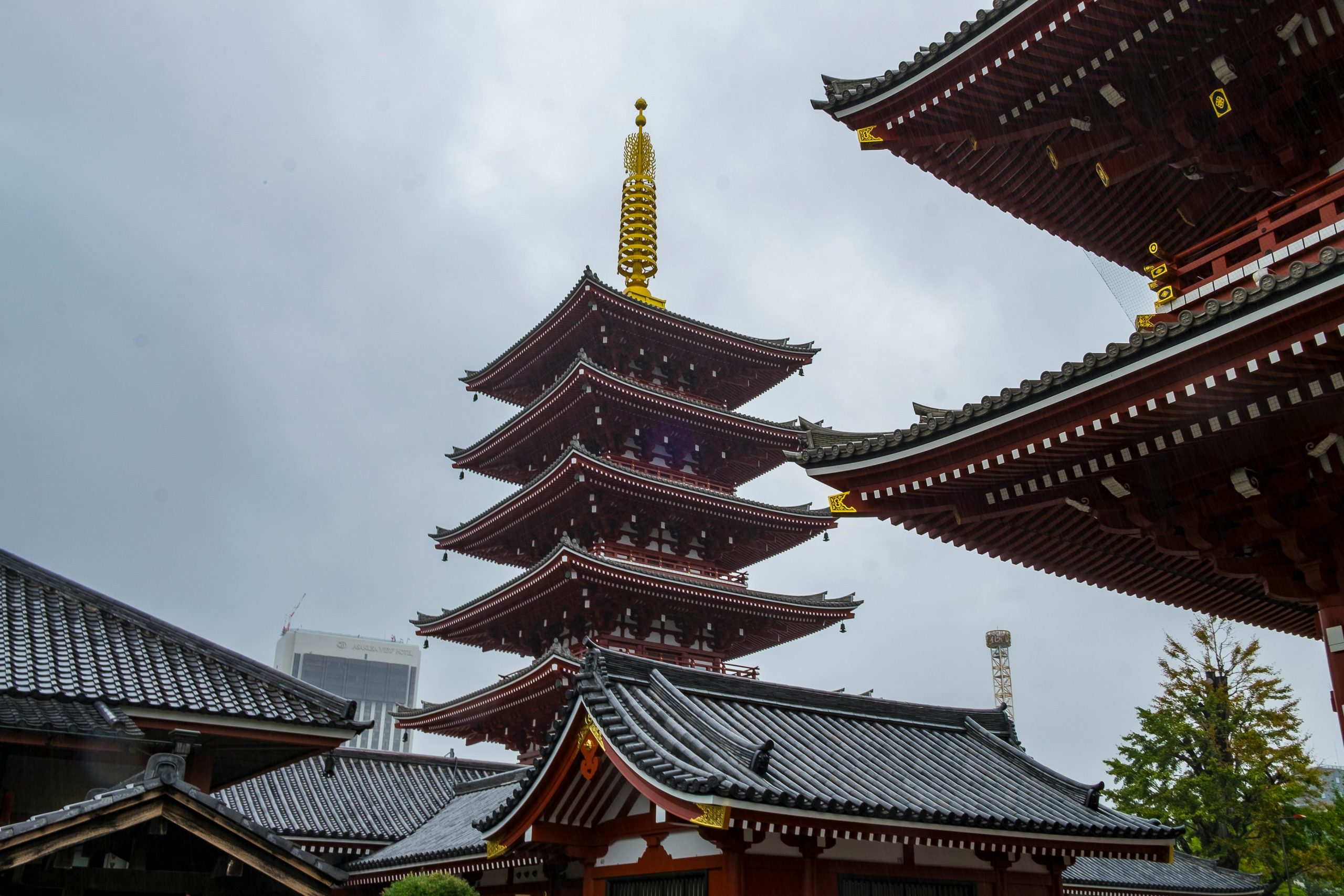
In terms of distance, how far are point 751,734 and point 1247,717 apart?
24.8 meters

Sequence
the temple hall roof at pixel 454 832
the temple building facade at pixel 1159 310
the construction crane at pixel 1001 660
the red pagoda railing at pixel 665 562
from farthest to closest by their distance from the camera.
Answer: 1. the construction crane at pixel 1001 660
2. the red pagoda railing at pixel 665 562
3. the temple hall roof at pixel 454 832
4. the temple building facade at pixel 1159 310

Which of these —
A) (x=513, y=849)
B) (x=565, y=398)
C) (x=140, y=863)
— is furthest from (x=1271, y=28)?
(x=565, y=398)

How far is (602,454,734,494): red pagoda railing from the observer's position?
27.6 metres

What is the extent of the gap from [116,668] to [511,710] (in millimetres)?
14671

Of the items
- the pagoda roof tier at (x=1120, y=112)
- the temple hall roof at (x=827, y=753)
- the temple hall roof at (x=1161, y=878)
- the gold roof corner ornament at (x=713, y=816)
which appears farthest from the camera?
the temple hall roof at (x=1161, y=878)

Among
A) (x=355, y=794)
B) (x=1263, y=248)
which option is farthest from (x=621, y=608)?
(x=1263, y=248)

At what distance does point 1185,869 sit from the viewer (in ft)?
86.0

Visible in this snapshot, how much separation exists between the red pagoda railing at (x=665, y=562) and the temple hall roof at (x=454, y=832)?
6.15m

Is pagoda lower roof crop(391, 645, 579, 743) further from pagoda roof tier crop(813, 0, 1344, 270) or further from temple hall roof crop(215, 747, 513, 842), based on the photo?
pagoda roof tier crop(813, 0, 1344, 270)

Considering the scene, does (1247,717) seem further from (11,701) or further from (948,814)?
(11,701)

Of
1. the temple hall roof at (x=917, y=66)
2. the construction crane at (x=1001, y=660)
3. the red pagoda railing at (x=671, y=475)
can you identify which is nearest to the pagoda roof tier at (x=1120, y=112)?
the temple hall roof at (x=917, y=66)

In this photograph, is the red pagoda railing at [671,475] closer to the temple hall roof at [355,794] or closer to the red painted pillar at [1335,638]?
the temple hall roof at [355,794]

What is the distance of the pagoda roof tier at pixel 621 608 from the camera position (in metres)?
24.6

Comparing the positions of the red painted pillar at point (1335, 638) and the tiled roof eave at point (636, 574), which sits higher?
the tiled roof eave at point (636, 574)
